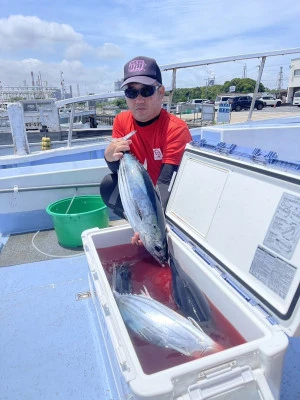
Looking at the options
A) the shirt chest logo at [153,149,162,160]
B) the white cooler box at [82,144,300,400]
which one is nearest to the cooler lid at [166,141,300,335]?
the white cooler box at [82,144,300,400]

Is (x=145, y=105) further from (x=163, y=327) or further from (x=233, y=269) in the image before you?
(x=163, y=327)

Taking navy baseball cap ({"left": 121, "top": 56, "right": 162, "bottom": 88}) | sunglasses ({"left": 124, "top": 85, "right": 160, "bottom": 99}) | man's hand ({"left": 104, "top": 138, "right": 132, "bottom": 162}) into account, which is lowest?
man's hand ({"left": 104, "top": 138, "right": 132, "bottom": 162})

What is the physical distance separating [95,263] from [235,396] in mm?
1013

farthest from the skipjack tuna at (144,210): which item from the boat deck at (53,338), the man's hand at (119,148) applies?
the boat deck at (53,338)

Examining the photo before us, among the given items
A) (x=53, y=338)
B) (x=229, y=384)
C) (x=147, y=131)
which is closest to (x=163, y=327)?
(x=229, y=384)

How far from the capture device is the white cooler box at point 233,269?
974mm

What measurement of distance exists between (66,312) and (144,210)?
111 centimetres

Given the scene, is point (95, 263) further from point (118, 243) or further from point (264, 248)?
point (264, 248)

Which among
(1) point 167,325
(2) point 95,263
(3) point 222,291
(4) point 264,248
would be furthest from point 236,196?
(2) point 95,263

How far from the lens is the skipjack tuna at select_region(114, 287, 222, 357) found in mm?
1214

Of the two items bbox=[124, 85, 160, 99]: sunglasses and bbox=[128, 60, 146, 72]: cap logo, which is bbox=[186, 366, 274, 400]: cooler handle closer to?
bbox=[124, 85, 160, 99]: sunglasses

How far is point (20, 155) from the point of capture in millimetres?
5520

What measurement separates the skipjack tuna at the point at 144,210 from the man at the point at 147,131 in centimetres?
18

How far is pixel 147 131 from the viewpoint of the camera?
8.05ft
